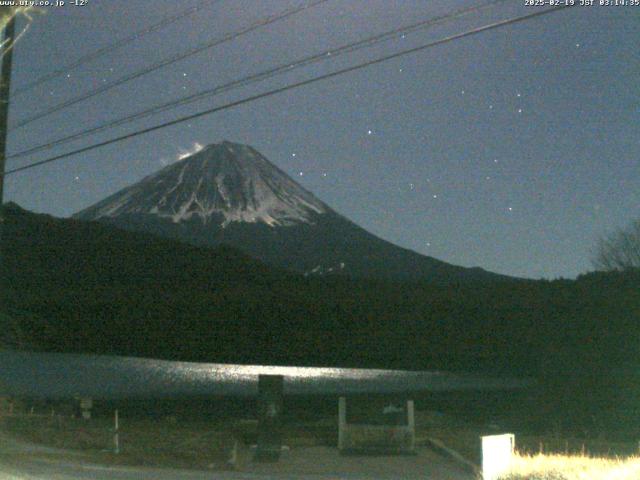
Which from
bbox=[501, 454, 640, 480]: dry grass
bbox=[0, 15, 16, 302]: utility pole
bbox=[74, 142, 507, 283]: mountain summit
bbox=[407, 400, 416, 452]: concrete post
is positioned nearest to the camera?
bbox=[501, 454, 640, 480]: dry grass

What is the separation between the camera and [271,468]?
15883 millimetres

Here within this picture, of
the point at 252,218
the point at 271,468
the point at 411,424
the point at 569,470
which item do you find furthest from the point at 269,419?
the point at 252,218

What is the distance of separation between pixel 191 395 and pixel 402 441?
1873 centimetres

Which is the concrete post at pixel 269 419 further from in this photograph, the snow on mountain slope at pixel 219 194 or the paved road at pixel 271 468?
the snow on mountain slope at pixel 219 194

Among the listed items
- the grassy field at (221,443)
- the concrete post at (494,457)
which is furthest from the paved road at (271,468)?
the concrete post at (494,457)

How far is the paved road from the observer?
36.5 ft

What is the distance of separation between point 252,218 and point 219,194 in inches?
405

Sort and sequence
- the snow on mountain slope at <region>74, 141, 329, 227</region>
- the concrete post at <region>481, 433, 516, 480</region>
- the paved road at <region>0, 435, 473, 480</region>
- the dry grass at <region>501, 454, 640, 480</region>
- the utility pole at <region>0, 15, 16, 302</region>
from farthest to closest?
the snow on mountain slope at <region>74, 141, 329, 227</region> → the utility pole at <region>0, 15, 16, 302</region> → the paved road at <region>0, 435, 473, 480</region> → the concrete post at <region>481, 433, 516, 480</region> → the dry grass at <region>501, 454, 640, 480</region>

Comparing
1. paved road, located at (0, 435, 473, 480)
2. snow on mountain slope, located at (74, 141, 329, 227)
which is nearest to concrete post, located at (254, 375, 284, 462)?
paved road, located at (0, 435, 473, 480)

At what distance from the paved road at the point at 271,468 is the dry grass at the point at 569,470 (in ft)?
13.2

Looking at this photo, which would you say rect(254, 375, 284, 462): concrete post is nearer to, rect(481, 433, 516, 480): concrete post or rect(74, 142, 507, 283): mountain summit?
rect(481, 433, 516, 480): concrete post

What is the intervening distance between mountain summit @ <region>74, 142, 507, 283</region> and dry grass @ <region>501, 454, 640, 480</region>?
363 ft

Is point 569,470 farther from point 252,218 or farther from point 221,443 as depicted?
point 252,218

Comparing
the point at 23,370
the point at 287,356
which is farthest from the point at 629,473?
the point at 287,356
